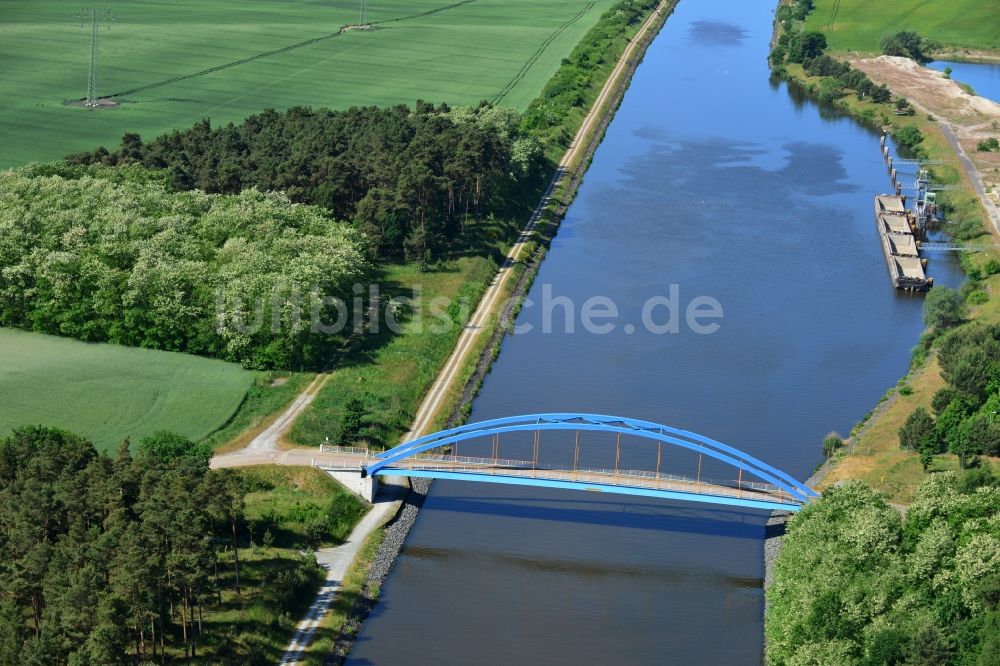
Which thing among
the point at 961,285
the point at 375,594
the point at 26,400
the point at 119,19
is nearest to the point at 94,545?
the point at 375,594

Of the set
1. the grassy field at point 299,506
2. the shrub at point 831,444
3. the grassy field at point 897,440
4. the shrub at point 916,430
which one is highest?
the shrub at point 916,430

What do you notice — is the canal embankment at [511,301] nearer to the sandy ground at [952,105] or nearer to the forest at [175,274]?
the forest at [175,274]

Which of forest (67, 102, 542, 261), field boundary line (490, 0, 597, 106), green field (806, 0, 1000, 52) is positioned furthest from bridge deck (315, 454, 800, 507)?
green field (806, 0, 1000, 52)

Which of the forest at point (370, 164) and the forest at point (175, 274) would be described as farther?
the forest at point (370, 164)

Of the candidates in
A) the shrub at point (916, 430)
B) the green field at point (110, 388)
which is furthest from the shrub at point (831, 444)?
the green field at point (110, 388)

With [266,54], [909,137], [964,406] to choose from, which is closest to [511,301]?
[964,406]

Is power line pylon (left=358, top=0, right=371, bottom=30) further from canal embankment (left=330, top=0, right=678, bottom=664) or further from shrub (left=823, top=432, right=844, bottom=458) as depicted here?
shrub (left=823, top=432, right=844, bottom=458)
